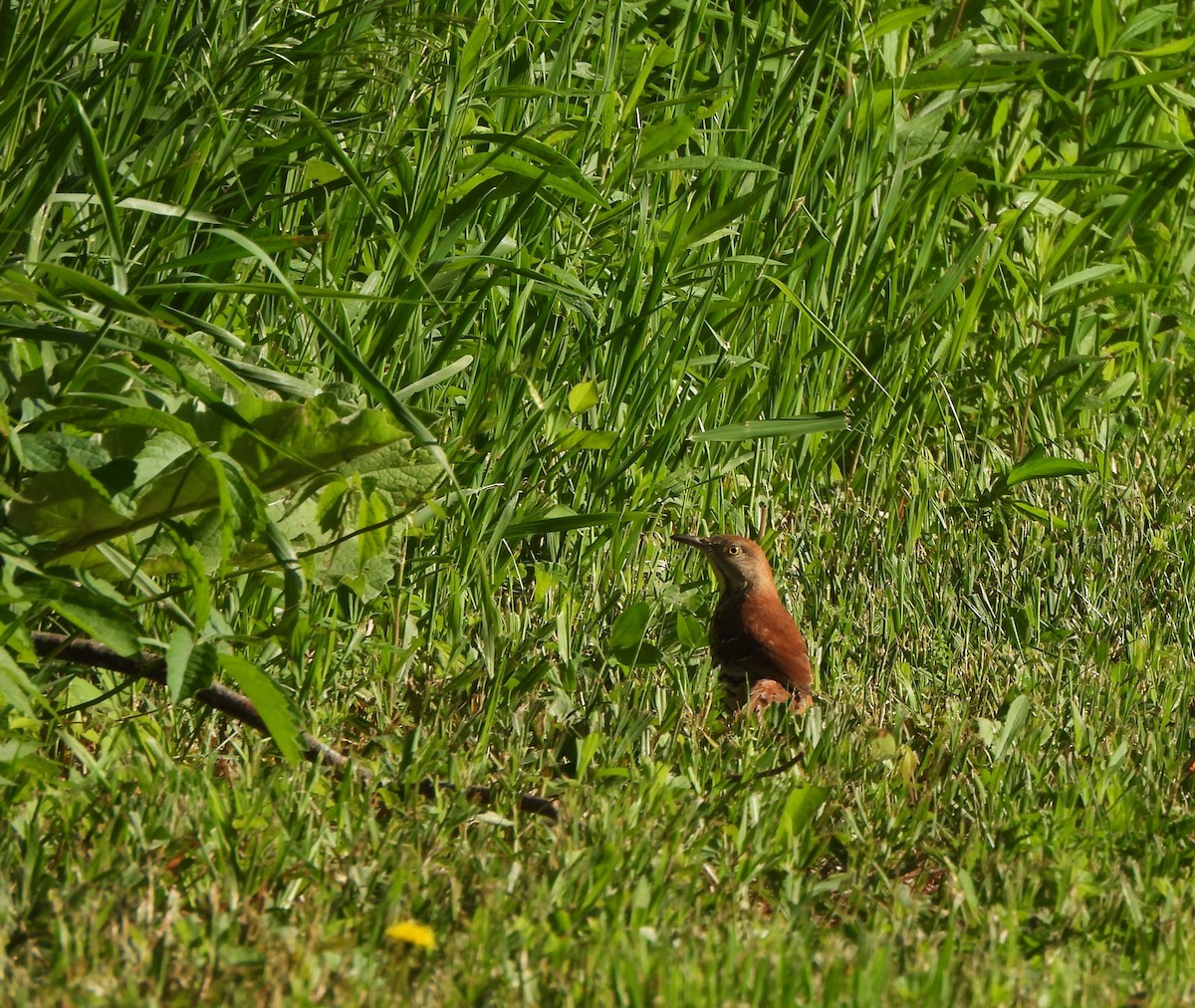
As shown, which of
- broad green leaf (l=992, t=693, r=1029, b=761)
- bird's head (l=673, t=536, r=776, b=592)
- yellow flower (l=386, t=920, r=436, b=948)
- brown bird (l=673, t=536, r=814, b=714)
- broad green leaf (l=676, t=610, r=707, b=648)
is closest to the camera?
yellow flower (l=386, t=920, r=436, b=948)

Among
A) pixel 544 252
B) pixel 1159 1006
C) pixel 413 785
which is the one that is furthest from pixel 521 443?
pixel 1159 1006

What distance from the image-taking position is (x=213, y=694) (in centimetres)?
336

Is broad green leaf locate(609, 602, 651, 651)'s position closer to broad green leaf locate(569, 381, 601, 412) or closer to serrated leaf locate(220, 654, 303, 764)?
broad green leaf locate(569, 381, 601, 412)

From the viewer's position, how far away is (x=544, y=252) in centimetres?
453

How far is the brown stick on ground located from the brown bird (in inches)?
32.4

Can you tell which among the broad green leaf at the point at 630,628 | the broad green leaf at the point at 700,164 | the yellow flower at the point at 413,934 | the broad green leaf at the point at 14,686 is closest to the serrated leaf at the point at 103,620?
the broad green leaf at the point at 14,686

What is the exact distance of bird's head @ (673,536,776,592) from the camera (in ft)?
14.8

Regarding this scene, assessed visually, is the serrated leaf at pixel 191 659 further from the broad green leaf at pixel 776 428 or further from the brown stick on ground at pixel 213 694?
the broad green leaf at pixel 776 428

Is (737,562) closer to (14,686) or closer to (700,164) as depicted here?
(700,164)

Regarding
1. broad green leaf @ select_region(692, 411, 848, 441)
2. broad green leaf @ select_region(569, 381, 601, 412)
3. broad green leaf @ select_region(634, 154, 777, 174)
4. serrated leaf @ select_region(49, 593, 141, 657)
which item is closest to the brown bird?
broad green leaf @ select_region(692, 411, 848, 441)

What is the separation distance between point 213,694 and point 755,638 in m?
1.49

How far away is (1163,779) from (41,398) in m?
2.65

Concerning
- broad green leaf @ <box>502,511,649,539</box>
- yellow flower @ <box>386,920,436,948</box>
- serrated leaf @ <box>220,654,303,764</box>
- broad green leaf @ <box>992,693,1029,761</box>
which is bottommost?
→ broad green leaf @ <box>992,693,1029,761</box>

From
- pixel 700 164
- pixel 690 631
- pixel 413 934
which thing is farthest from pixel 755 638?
pixel 413 934
